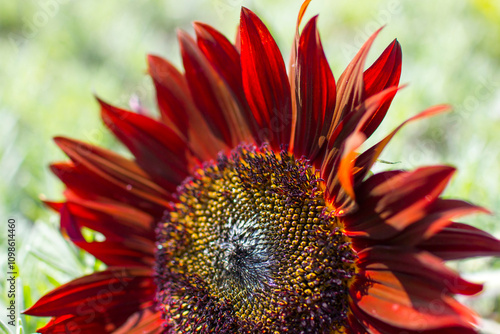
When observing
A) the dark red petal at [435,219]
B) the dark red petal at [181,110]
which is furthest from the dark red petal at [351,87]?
the dark red petal at [181,110]

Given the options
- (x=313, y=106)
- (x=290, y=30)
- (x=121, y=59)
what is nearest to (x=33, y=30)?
(x=121, y=59)

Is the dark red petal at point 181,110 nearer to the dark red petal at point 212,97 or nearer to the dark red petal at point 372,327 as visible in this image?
the dark red petal at point 212,97

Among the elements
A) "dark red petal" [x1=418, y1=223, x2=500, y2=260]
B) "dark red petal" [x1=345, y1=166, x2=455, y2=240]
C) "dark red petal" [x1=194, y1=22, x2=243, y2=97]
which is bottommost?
"dark red petal" [x1=418, y1=223, x2=500, y2=260]

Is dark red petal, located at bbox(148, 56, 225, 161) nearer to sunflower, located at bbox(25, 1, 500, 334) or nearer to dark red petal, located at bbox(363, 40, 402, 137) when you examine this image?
sunflower, located at bbox(25, 1, 500, 334)

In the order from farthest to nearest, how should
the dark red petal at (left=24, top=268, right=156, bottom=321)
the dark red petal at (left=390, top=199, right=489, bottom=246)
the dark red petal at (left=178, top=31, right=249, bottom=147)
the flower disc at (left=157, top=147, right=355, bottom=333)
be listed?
the dark red petal at (left=178, top=31, right=249, bottom=147)
the dark red petal at (left=24, top=268, right=156, bottom=321)
the flower disc at (left=157, top=147, right=355, bottom=333)
the dark red petal at (left=390, top=199, right=489, bottom=246)

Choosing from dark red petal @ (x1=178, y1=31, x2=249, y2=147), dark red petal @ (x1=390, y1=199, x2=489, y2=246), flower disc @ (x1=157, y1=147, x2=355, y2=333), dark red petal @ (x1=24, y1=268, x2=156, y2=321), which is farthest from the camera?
dark red petal @ (x1=178, y1=31, x2=249, y2=147)

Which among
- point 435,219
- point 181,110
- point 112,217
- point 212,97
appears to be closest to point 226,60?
point 212,97

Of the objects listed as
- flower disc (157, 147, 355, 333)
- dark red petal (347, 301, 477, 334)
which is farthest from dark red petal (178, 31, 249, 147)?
dark red petal (347, 301, 477, 334)
